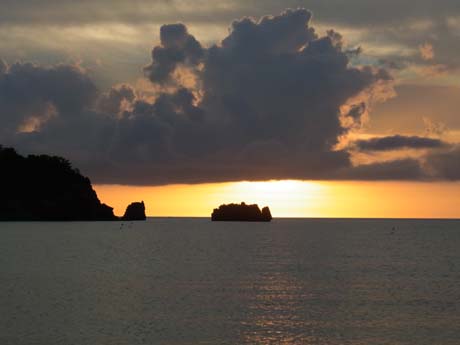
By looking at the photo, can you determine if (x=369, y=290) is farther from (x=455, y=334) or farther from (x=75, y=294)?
(x=75, y=294)

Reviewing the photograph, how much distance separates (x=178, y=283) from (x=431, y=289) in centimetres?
3253

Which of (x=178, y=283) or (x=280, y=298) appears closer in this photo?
(x=280, y=298)

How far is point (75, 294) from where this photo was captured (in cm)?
7669

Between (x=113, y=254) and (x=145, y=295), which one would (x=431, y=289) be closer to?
(x=145, y=295)

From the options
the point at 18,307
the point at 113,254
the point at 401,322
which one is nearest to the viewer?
the point at 401,322

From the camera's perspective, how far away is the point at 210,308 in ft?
220

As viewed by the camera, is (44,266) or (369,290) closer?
(369,290)

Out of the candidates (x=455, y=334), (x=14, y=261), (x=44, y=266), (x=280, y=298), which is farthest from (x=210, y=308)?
(x=14, y=261)

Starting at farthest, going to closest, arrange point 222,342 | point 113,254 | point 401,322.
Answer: point 113,254
point 401,322
point 222,342

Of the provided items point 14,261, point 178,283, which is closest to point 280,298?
point 178,283

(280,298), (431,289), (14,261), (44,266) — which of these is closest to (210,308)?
(280,298)

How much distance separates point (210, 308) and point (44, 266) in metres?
55.5

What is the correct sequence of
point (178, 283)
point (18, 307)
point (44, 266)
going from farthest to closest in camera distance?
point (44, 266), point (178, 283), point (18, 307)

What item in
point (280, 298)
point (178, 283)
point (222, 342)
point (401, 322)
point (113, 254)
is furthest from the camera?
point (113, 254)
